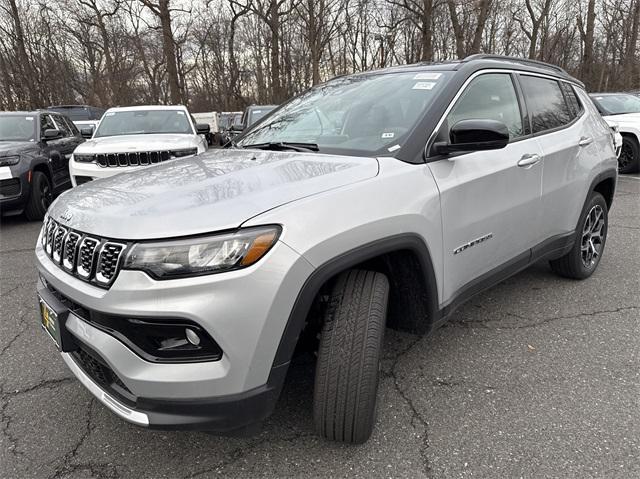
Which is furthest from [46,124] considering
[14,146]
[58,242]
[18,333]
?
[58,242]

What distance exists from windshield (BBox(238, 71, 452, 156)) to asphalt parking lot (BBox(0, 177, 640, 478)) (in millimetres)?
1273

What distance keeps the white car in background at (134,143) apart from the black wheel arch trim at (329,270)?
13.2ft

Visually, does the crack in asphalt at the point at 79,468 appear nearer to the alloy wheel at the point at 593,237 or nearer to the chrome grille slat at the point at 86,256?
the chrome grille slat at the point at 86,256

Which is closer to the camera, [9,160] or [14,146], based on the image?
[9,160]

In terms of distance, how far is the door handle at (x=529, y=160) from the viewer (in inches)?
111

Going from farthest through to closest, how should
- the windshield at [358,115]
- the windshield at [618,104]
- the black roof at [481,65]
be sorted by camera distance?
the windshield at [618,104] < the black roof at [481,65] < the windshield at [358,115]

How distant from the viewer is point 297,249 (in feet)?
5.53

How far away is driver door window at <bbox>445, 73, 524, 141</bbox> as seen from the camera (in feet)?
8.55

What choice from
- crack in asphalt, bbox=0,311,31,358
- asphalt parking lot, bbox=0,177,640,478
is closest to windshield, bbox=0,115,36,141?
crack in asphalt, bbox=0,311,31,358

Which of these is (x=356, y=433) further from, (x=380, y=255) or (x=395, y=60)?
(x=395, y=60)

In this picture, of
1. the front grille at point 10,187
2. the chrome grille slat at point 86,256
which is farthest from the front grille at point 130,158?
the chrome grille slat at point 86,256

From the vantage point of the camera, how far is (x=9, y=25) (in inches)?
889

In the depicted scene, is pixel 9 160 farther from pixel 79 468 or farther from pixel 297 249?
pixel 297 249

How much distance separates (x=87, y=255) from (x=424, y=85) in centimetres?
196
